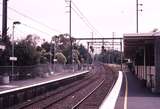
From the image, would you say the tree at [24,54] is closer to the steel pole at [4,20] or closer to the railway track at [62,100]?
the steel pole at [4,20]

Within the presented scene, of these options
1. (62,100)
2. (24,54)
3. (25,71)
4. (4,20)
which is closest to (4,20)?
(4,20)

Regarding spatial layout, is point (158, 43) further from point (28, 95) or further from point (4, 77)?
Result: point (4, 77)

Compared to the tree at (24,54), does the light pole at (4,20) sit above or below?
above

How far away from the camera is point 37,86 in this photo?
98.6 ft

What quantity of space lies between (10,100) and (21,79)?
26.6m

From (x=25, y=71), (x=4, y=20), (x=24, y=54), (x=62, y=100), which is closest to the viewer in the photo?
(x=62, y=100)

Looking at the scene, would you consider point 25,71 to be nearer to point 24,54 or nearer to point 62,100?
point 24,54

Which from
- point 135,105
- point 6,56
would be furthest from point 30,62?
point 135,105

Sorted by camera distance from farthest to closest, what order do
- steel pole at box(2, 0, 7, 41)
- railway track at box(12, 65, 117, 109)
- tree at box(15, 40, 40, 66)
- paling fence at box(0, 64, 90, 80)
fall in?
tree at box(15, 40, 40, 66) < paling fence at box(0, 64, 90, 80) < steel pole at box(2, 0, 7, 41) < railway track at box(12, 65, 117, 109)

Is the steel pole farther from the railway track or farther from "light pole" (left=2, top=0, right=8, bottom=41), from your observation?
the railway track

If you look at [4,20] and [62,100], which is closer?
[62,100]

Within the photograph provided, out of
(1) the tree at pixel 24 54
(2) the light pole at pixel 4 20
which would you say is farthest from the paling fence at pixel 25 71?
(2) the light pole at pixel 4 20

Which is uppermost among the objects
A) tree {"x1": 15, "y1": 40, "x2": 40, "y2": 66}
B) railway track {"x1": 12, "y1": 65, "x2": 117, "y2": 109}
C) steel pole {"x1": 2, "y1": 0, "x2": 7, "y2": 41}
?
steel pole {"x1": 2, "y1": 0, "x2": 7, "y2": 41}

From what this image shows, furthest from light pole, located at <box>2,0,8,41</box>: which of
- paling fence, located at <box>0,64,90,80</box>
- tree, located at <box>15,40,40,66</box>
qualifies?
tree, located at <box>15,40,40,66</box>
